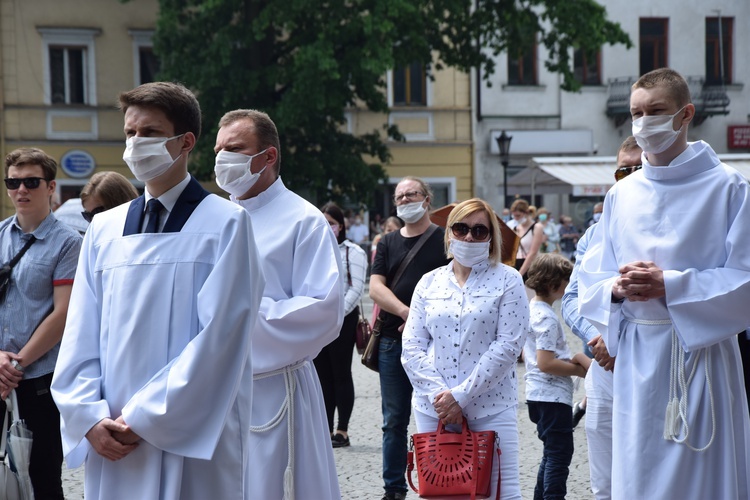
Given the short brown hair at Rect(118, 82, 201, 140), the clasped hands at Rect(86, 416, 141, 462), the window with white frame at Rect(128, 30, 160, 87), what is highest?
the window with white frame at Rect(128, 30, 160, 87)

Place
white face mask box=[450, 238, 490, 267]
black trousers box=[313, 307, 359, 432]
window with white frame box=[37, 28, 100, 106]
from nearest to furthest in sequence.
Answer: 1. white face mask box=[450, 238, 490, 267]
2. black trousers box=[313, 307, 359, 432]
3. window with white frame box=[37, 28, 100, 106]

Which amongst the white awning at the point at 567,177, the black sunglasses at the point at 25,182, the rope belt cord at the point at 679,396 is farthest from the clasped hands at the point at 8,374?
the white awning at the point at 567,177

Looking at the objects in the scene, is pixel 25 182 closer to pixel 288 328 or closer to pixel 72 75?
pixel 288 328

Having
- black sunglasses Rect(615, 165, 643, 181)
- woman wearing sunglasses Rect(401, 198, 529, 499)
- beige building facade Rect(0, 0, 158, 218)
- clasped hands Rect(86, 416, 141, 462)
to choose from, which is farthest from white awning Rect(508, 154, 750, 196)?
clasped hands Rect(86, 416, 141, 462)

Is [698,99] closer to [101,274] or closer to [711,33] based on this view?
[711,33]

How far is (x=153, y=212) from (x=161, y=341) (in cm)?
47

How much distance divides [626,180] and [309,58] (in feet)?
60.2

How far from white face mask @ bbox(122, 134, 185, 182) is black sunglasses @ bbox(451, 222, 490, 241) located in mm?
2421

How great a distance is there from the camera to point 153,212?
12.1 ft

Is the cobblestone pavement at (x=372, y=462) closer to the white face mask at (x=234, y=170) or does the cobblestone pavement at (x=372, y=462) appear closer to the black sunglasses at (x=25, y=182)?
the black sunglasses at (x=25, y=182)

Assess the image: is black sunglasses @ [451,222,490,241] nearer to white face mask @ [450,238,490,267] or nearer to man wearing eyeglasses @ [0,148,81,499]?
white face mask @ [450,238,490,267]

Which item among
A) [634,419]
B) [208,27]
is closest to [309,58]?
[208,27]

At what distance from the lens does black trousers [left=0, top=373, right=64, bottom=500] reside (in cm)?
543

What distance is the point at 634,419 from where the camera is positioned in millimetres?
4375
